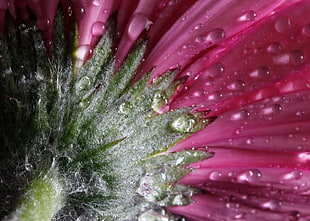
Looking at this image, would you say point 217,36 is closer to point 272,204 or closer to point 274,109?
point 274,109

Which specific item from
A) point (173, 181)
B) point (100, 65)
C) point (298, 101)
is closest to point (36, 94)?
point (100, 65)

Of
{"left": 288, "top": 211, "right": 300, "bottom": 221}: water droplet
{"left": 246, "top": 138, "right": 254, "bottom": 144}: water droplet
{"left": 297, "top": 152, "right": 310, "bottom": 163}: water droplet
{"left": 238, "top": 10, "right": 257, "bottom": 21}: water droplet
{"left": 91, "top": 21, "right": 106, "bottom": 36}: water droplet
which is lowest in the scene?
{"left": 288, "top": 211, "right": 300, "bottom": 221}: water droplet

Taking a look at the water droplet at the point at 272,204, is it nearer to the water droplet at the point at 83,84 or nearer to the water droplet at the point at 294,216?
the water droplet at the point at 294,216

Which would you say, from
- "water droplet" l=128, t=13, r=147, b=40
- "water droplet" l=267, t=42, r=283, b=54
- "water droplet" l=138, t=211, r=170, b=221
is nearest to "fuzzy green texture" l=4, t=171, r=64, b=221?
"water droplet" l=138, t=211, r=170, b=221

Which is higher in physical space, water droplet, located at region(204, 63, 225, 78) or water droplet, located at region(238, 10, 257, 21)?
water droplet, located at region(238, 10, 257, 21)

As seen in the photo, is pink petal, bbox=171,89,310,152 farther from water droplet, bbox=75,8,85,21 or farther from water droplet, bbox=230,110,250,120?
water droplet, bbox=75,8,85,21

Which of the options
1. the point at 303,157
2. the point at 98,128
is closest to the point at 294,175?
the point at 303,157

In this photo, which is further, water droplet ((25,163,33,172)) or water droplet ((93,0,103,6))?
water droplet ((93,0,103,6))

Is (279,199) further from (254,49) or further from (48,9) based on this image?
(48,9)
